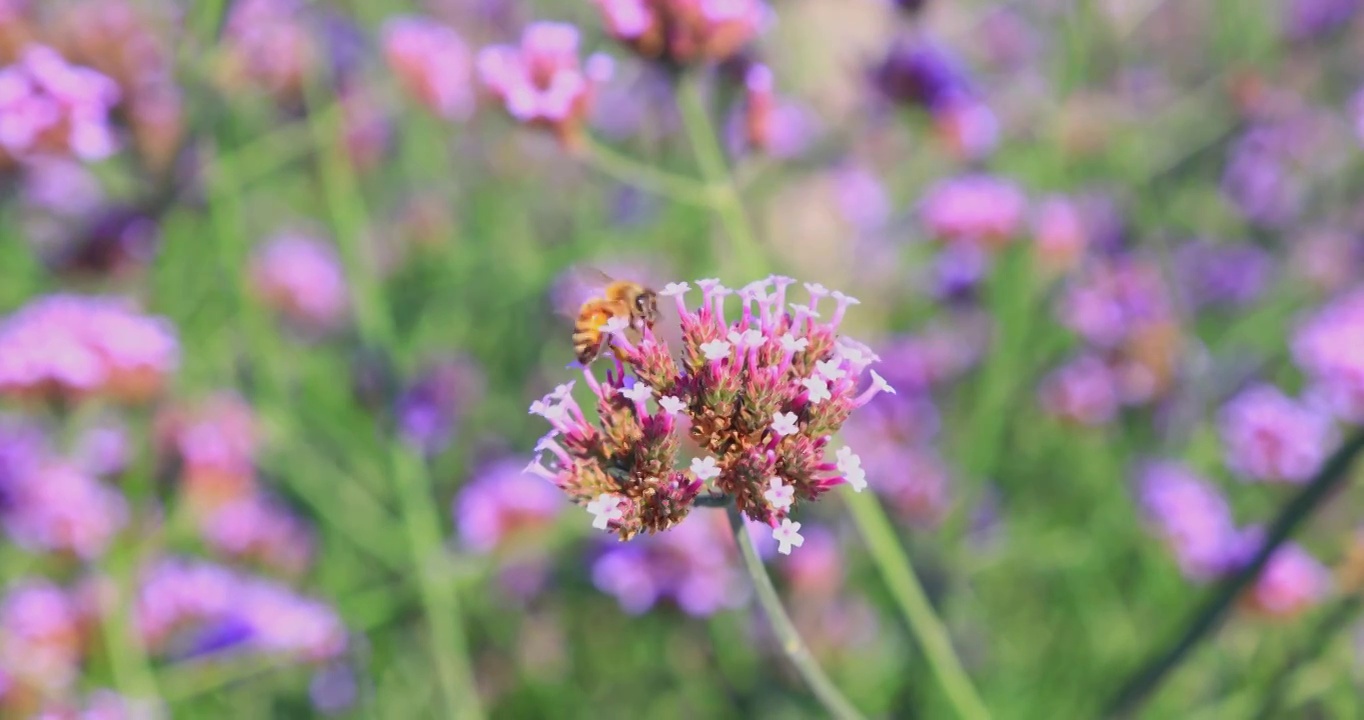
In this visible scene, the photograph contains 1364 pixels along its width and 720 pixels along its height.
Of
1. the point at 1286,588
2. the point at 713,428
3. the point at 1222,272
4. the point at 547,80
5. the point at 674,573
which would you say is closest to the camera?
the point at 713,428

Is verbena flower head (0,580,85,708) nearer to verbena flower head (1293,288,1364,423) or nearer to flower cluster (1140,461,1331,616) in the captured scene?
flower cluster (1140,461,1331,616)

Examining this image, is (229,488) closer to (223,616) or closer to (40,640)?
(223,616)

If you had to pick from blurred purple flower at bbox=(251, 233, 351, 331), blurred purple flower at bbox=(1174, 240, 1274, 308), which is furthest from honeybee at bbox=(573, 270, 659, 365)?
blurred purple flower at bbox=(1174, 240, 1274, 308)

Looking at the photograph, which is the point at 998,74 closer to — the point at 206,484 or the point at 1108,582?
the point at 1108,582

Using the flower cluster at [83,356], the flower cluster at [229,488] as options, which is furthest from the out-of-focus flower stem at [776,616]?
the flower cluster at [229,488]

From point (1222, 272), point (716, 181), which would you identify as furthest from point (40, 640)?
point (1222, 272)

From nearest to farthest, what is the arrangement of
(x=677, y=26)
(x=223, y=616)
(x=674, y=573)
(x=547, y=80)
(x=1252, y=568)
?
(x=1252, y=568) → (x=677, y=26) → (x=547, y=80) → (x=674, y=573) → (x=223, y=616)

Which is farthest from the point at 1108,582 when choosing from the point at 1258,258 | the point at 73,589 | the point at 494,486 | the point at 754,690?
the point at 73,589
